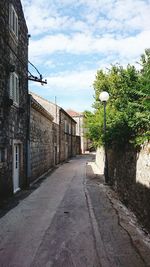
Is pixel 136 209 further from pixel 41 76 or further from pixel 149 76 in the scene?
pixel 41 76

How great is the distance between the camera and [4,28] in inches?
414

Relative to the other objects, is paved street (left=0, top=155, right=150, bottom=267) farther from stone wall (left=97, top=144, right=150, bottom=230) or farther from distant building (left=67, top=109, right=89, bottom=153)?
distant building (left=67, top=109, right=89, bottom=153)

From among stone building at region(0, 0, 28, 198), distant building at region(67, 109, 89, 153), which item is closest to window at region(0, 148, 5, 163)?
stone building at region(0, 0, 28, 198)

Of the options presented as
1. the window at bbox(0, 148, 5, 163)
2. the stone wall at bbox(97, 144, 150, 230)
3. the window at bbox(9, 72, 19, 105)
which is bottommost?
the stone wall at bbox(97, 144, 150, 230)

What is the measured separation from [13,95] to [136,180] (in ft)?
19.7

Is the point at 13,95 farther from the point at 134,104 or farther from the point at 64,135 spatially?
the point at 64,135

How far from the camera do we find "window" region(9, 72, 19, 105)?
11477 mm

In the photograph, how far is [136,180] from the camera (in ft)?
27.5

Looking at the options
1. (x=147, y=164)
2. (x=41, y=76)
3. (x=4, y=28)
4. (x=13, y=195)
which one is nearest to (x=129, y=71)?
(x=147, y=164)

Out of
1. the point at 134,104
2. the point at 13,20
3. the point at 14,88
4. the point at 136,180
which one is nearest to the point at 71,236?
the point at 136,180

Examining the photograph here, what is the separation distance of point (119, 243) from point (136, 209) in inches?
85.8

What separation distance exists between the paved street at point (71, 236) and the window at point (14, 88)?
3.98m

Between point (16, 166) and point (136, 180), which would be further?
point (16, 166)

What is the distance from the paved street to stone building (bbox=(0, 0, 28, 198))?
1.68 meters
